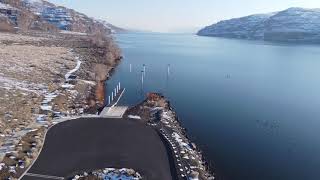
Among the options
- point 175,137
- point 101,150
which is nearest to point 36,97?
point 101,150

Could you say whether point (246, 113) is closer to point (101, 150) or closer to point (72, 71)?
point (101, 150)

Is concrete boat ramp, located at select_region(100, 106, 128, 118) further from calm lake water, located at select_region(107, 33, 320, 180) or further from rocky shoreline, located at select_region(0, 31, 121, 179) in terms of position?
A: calm lake water, located at select_region(107, 33, 320, 180)

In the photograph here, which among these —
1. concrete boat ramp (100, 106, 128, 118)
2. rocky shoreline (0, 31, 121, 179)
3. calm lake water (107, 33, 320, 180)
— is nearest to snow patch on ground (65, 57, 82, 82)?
rocky shoreline (0, 31, 121, 179)

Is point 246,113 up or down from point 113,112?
down

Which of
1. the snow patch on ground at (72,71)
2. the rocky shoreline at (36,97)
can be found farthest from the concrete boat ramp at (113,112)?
the snow patch on ground at (72,71)

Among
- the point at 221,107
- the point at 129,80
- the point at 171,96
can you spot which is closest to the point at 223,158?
the point at 221,107
